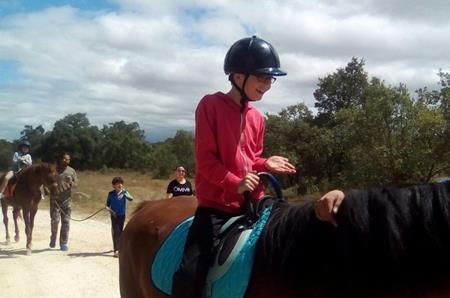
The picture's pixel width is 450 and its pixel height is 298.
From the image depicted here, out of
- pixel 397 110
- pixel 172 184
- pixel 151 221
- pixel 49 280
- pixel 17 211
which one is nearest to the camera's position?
pixel 151 221

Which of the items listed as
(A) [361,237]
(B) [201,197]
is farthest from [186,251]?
(A) [361,237]

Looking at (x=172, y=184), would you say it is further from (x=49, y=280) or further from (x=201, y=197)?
(x=201, y=197)

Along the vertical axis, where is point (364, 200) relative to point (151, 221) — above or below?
above

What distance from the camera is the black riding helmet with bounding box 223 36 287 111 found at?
288cm

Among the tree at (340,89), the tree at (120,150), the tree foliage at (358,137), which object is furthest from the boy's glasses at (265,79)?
the tree at (120,150)

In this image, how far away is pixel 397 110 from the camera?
24.7 metres

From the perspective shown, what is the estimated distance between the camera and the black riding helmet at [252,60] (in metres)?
2.88

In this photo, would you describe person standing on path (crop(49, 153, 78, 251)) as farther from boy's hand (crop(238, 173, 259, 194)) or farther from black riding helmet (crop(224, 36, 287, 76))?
boy's hand (crop(238, 173, 259, 194))

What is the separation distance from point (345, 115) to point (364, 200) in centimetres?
2542

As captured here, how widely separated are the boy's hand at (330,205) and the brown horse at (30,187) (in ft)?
36.4

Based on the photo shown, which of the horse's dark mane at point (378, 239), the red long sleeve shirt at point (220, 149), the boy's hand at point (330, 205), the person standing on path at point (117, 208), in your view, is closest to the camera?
the horse's dark mane at point (378, 239)

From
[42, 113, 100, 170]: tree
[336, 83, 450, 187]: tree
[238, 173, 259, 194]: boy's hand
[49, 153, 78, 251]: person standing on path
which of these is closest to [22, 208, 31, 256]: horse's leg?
[49, 153, 78, 251]: person standing on path

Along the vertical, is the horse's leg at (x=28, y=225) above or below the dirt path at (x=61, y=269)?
above

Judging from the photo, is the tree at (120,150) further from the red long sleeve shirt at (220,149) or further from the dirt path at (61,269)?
the red long sleeve shirt at (220,149)
